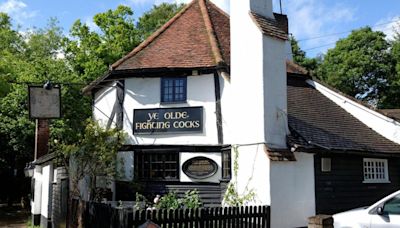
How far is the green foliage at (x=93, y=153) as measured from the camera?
14469mm

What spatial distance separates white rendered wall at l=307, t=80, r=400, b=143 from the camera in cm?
1803

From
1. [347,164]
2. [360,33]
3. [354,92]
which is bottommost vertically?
[347,164]

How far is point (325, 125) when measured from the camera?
1686 cm

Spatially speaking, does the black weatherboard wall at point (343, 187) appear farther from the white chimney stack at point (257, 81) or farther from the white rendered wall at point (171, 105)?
the white rendered wall at point (171, 105)

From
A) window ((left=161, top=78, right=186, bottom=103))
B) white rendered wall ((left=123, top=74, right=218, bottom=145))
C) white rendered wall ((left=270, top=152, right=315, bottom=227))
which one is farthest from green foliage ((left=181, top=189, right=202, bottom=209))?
window ((left=161, top=78, right=186, bottom=103))

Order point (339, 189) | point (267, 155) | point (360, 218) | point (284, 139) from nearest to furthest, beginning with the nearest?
point (360, 218)
point (267, 155)
point (284, 139)
point (339, 189)

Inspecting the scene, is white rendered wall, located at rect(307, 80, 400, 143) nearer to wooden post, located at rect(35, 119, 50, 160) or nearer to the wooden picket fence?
the wooden picket fence

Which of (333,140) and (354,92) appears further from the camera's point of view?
(354,92)

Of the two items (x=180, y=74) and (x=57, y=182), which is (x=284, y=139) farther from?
(x=57, y=182)

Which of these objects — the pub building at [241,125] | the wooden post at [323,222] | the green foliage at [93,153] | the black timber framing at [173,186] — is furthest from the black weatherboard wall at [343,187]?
the green foliage at [93,153]

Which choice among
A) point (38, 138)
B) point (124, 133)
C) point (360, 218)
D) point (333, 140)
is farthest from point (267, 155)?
point (38, 138)

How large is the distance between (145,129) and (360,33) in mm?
25899

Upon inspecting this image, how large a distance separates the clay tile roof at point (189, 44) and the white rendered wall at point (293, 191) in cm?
458

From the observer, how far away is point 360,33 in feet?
120
